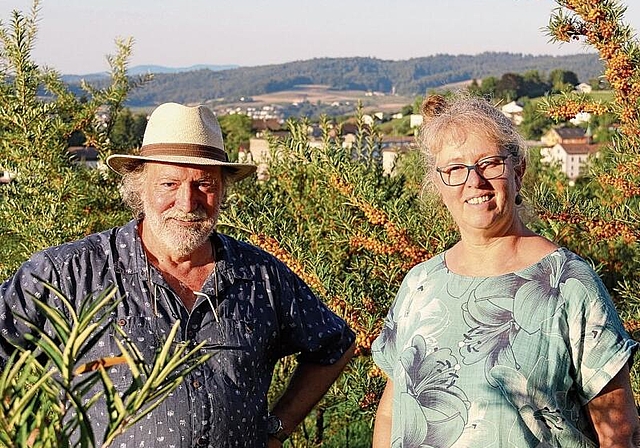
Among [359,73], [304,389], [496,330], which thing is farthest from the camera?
[359,73]

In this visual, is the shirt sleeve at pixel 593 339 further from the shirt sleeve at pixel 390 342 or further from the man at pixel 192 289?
the man at pixel 192 289

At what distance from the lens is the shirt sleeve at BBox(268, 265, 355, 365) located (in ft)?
9.34

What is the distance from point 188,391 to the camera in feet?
7.99

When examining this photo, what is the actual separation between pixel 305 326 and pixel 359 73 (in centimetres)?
17662

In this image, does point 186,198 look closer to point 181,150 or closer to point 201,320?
point 181,150

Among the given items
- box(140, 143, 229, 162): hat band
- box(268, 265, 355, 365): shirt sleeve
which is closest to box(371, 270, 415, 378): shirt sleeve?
box(268, 265, 355, 365): shirt sleeve

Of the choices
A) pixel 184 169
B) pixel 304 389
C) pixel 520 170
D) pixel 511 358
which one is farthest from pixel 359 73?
pixel 511 358

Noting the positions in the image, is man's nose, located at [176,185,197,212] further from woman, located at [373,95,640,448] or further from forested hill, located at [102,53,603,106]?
forested hill, located at [102,53,603,106]

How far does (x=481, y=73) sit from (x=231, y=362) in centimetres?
16407

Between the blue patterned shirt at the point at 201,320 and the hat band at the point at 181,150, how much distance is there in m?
0.24

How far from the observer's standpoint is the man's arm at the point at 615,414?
6.89 feet

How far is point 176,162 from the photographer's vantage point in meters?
2.66

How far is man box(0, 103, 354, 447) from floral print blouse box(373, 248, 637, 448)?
0.51 metres

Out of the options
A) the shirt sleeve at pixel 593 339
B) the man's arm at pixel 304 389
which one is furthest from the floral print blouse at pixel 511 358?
the man's arm at pixel 304 389
